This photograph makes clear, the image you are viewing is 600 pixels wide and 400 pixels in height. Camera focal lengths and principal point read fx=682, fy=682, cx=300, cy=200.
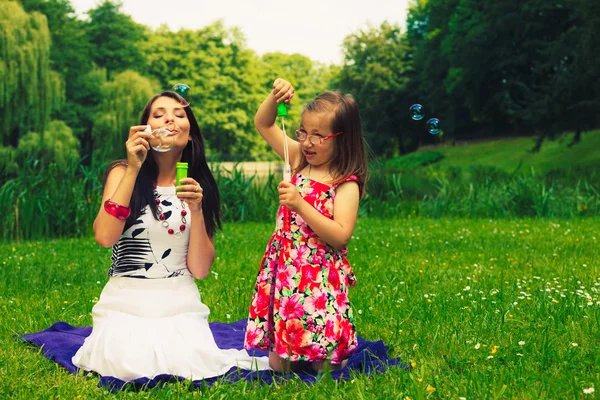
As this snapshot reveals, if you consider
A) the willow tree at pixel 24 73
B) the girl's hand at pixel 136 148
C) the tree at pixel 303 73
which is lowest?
the girl's hand at pixel 136 148

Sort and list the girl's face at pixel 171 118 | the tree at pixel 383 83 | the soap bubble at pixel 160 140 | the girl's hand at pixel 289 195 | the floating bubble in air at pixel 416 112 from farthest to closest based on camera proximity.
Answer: the tree at pixel 383 83, the floating bubble in air at pixel 416 112, the girl's face at pixel 171 118, the soap bubble at pixel 160 140, the girl's hand at pixel 289 195

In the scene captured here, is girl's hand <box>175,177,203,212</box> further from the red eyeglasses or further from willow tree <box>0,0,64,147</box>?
willow tree <box>0,0,64,147</box>

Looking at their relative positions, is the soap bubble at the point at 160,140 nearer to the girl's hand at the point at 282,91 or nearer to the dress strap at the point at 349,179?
the girl's hand at the point at 282,91

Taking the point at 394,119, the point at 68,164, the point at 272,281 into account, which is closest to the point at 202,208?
the point at 272,281

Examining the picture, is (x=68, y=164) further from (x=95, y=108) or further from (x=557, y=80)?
(x=95, y=108)

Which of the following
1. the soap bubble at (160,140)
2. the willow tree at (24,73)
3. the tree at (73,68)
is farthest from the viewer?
the tree at (73,68)

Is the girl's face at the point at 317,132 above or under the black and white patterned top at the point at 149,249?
above

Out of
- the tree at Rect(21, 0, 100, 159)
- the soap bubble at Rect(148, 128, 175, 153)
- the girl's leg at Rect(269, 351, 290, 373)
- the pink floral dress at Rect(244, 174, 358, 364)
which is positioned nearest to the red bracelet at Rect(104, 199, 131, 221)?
the soap bubble at Rect(148, 128, 175, 153)

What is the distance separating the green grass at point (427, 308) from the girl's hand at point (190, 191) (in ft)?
2.59

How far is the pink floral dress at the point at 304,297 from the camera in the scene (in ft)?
9.95

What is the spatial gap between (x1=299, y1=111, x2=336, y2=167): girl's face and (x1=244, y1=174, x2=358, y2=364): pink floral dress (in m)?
0.15

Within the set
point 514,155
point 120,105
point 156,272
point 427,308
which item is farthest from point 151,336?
point 514,155

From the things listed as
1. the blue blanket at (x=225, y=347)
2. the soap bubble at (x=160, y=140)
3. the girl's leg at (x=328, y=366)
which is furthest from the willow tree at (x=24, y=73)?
the girl's leg at (x=328, y=366)

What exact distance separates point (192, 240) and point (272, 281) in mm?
419
